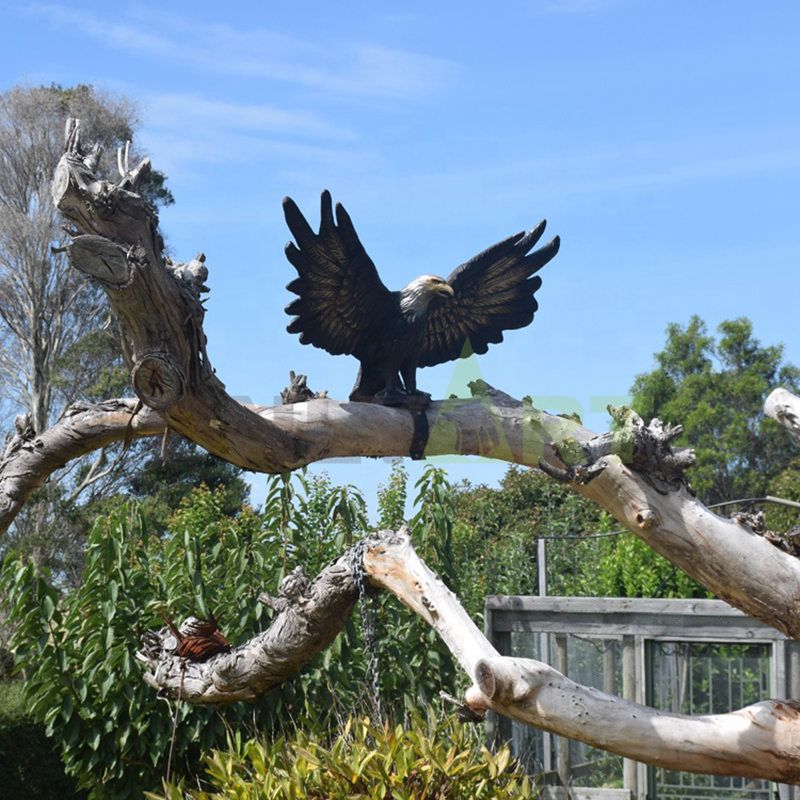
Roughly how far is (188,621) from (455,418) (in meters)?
1.95

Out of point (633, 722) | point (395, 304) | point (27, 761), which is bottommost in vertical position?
point (27, 761)

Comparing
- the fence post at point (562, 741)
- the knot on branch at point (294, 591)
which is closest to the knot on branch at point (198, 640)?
the knot on branch at point (294, 591)

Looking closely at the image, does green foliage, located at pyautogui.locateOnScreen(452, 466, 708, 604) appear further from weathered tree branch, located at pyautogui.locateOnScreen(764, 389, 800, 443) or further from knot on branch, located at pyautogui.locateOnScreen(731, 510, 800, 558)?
knot on branch, located at pyautogui.locateOnScreen(731, 510, 800, 558)

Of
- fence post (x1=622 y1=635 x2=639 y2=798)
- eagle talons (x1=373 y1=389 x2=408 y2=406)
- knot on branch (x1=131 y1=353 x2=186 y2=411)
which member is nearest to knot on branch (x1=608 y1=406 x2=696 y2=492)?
eagle talons (x1=373 y1=389 x2=408 y2=406)

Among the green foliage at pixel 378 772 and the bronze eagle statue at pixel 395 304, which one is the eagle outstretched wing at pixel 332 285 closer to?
the bronze eagle statue at pixel 395 304

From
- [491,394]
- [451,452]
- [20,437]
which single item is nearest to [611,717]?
[451,452]

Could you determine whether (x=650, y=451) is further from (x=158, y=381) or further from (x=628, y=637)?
(x=628, y=637)

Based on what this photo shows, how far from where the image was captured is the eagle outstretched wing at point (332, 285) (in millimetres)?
4113

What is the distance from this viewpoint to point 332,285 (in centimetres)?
428

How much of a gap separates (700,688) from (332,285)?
3.64 m

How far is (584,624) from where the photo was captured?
6.52 m

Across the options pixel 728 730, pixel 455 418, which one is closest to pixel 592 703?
pixel 728 730

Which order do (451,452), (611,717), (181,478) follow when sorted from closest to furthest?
1. (611,717)
2. (451,452)
3. (181,478)

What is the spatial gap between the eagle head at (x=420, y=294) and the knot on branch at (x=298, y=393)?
1.50ft
